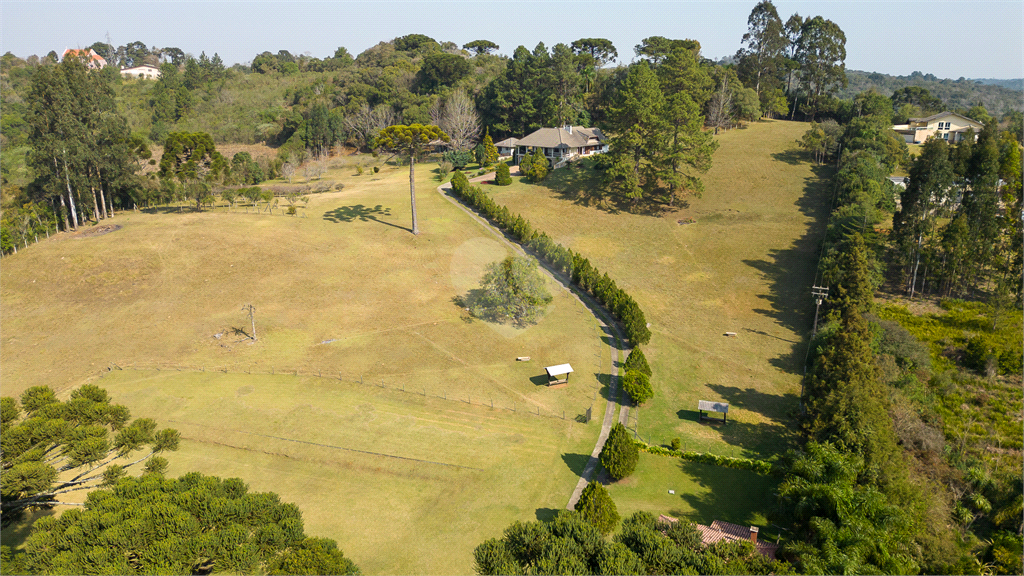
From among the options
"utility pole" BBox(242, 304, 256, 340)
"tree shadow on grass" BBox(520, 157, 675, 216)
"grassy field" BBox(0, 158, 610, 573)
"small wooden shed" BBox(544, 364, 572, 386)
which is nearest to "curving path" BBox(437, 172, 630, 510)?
"grassy field" BBox(0, 158, 610, 573)

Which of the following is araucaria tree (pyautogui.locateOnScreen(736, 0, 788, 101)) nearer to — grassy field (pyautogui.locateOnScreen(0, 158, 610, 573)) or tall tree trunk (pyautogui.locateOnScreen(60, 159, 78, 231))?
grassy field (pyautogui.locateOnScreen(0, 158, 610, 573))

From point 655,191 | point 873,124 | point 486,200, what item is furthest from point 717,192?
point 486,200

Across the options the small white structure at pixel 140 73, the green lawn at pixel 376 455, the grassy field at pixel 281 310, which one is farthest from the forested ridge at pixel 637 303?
the small white structure at pixel 140 73

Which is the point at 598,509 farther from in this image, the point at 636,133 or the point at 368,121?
the point at 368,121

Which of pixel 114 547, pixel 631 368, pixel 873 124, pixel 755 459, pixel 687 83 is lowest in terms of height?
pixel 755 459

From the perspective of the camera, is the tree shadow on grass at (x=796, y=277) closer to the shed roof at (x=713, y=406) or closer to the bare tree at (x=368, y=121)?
the shed roof at (x=713, y=406)

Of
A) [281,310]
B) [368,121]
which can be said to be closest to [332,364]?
[281,310]

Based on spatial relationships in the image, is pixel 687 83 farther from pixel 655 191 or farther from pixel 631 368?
pixel 631 368
